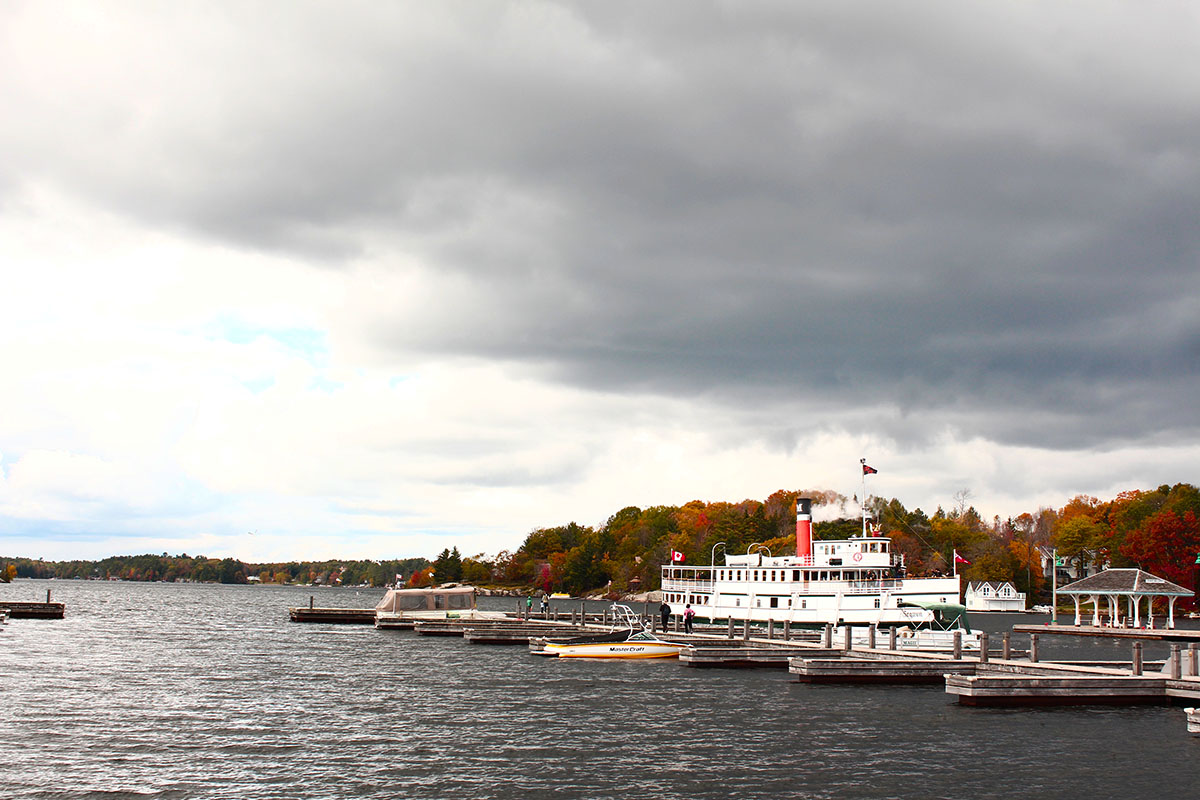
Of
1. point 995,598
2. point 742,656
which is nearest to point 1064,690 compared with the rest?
point 742,656

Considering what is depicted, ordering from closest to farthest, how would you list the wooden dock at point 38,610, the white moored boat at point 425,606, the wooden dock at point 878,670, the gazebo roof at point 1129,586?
the wooden dock at point 878,670 < the gazebo roof at point 1129,586 < the white moored boat at point 425,606 < the wooden dock at point 38,610

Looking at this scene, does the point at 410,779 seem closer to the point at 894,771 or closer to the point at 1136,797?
the point at 894,771

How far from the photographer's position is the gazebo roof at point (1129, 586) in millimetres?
88875

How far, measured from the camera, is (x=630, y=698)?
44.1 meters

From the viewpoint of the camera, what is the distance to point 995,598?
555 ft

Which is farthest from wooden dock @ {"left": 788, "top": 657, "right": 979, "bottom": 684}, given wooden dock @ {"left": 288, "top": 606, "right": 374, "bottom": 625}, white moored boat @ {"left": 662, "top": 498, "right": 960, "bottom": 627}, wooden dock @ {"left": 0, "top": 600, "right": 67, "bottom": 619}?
wooden dock @ {"left": 0, "top": 600, "right": 67, "bottom": 619}

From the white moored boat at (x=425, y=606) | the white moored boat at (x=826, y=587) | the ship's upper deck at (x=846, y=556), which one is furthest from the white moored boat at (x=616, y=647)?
the white moored boat at (x=425, y=606)

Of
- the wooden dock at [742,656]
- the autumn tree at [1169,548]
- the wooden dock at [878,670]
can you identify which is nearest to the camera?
the wooden dock at [878,670]

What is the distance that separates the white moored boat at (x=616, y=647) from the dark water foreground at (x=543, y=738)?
426 centimetres

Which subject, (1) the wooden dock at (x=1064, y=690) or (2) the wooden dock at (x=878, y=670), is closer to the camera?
(1) the wooden dock at (x=1064, y=690)

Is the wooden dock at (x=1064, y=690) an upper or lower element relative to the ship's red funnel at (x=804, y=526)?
lower

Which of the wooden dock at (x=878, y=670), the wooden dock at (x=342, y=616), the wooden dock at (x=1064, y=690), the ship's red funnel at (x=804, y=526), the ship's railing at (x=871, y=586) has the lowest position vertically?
the wooden dock at (x=342, y=616)

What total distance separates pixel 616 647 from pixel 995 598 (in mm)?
127221

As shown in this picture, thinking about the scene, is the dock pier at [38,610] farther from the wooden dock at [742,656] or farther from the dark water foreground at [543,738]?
the wooden dock at [742,656]
